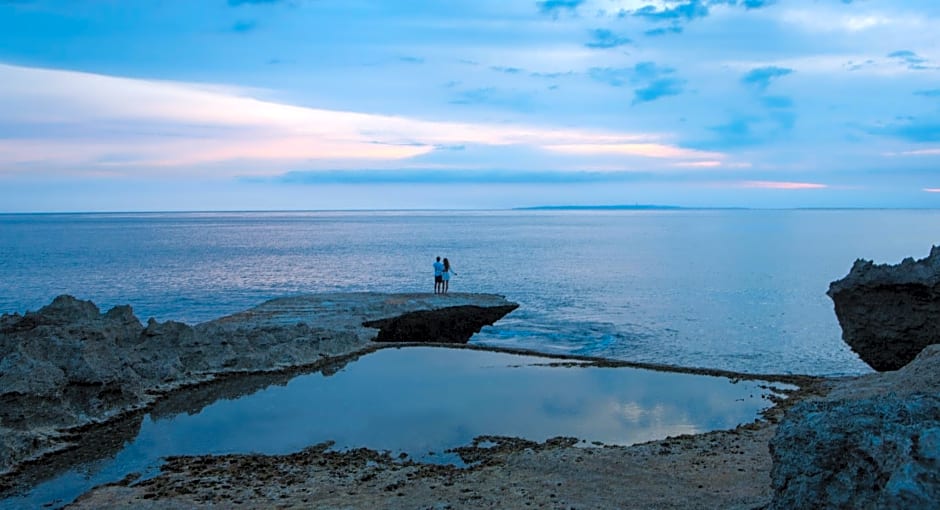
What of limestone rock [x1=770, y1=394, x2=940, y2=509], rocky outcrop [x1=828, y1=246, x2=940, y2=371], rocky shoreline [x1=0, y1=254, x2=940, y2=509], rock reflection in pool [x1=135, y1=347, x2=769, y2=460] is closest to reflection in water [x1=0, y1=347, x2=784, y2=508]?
rock reflection in pool [x1=135, y1=347, x2=769, y2=460]

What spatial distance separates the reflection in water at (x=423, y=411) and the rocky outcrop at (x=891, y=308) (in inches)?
136

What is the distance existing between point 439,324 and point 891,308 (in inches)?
680

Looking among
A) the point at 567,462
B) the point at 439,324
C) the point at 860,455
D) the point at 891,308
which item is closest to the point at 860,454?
the point at 860,455

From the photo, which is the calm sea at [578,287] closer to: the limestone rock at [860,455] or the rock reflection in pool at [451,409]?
the rock reflection in pool at [451,409]

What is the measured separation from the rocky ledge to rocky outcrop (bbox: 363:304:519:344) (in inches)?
2.1

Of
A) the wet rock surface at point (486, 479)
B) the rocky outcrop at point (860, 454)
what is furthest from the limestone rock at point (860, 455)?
the wet rock surface at point (486, 479)

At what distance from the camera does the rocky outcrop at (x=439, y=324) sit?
2908 cm

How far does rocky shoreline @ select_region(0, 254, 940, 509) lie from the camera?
601cm

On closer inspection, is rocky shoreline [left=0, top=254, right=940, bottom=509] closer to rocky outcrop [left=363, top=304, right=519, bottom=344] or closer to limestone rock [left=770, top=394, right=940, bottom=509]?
limestone rock [left=770, top=394, right=940, bottom=509]

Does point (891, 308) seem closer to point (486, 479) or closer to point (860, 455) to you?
point (486, 479)

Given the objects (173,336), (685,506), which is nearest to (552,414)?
(685,506)

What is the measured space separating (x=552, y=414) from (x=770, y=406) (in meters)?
4.99

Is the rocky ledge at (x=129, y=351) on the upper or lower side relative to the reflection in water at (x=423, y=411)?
upper

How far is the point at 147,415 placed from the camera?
15555 millimetres
